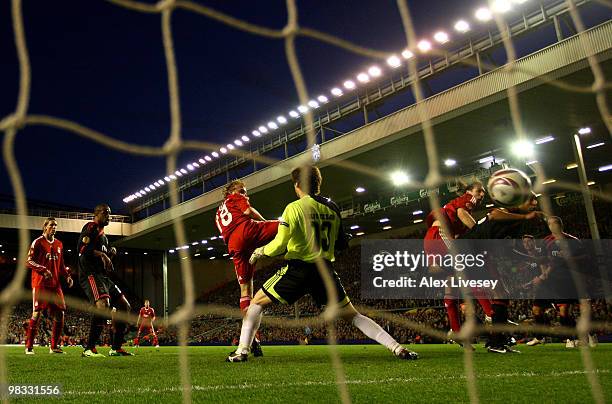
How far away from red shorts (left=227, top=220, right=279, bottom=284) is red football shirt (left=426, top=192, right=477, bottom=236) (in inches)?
78.3

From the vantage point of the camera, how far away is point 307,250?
4.11 metres

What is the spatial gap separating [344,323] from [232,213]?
13.7 meters

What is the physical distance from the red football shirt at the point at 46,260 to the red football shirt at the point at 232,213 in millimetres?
2667

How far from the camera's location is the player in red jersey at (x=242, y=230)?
5.77 m

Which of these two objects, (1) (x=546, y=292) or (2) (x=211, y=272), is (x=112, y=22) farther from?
(2) (x=211, y=272)

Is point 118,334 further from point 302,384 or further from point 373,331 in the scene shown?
point 302,384

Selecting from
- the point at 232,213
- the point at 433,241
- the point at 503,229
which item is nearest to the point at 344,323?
the point at 433,241

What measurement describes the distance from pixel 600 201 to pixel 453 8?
8986 millimetres

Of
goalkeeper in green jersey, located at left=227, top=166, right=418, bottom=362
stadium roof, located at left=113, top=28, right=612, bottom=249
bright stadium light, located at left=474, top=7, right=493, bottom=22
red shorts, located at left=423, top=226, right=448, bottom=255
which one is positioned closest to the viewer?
goalkeeper in green jersey, located at left=227, top=166, right=418, bottom=362

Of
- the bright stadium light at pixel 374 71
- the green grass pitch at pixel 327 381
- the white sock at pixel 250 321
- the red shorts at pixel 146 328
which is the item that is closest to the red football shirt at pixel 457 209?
the green grass pitch at pixel 327 381

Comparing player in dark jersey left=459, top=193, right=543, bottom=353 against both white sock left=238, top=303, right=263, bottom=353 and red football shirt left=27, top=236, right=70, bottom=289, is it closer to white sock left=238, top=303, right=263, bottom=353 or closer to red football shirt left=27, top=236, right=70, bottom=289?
white sock left=238, top=303, right=263, bottom=353

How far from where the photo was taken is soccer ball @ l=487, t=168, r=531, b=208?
392 centimetres

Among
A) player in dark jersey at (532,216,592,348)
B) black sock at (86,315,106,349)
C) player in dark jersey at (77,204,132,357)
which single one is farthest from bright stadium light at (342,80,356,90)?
black sock at (86,315,106,349)

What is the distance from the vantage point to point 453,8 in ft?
55.8
